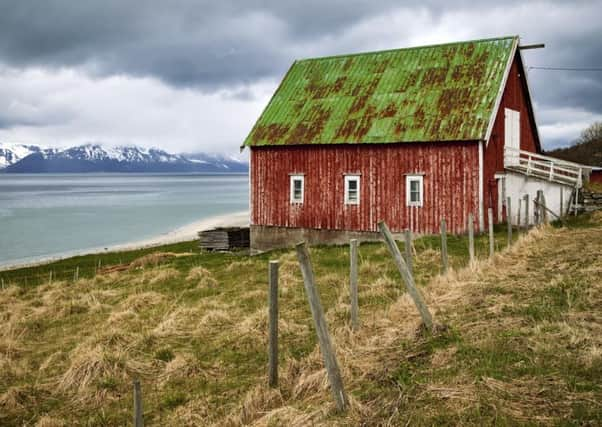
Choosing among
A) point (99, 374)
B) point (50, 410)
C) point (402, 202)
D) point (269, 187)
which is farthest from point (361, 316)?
point (269, 187)

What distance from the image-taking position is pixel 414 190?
24656 millimetres

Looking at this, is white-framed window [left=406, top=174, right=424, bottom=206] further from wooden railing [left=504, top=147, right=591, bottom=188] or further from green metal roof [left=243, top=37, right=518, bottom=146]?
wooden railing [left=504, top=147, right=591, bottom=188]

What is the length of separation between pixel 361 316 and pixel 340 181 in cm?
1589

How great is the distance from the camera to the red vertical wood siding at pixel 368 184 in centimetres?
2367

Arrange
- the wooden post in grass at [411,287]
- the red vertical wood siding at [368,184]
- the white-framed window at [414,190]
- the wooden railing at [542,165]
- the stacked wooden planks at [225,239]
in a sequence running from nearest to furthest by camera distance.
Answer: the wooden post in grass at [411,287] < the red vertical wood siding at [368,184] < the white-framed window at [414,190] < the wooden railing at [542,165] < the stacked wooden planks at [225,239]

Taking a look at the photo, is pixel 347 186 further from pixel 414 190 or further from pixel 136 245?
pixel 136 245

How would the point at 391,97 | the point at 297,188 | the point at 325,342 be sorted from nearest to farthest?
the point at 325,342 → the point at 391,97 → the point at 297,188

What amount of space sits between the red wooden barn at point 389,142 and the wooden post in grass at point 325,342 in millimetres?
18083

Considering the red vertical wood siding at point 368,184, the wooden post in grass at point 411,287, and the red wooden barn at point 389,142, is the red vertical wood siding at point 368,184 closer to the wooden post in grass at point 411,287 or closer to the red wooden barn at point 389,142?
the red wooden barn at point 389,142

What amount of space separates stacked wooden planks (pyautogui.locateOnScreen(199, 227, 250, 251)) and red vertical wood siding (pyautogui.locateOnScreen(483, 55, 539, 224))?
14.4 meters

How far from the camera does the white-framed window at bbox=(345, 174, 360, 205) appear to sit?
25.9 metres

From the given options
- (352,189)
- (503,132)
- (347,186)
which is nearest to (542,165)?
(503,132)

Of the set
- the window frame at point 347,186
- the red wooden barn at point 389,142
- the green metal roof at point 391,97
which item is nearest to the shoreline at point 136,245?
the red wooden barn at point 389,142

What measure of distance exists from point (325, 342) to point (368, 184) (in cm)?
1965
